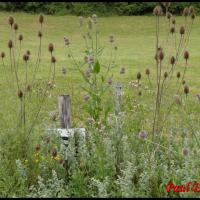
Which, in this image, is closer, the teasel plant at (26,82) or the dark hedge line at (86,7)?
the teasel plant at (26,82)

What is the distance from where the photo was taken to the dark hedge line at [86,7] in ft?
88.7

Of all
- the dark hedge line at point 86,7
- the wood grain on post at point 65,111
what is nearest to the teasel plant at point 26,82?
the wood grain on post at point 65,111

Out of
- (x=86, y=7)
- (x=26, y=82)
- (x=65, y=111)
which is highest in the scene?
(x=26, y=82)

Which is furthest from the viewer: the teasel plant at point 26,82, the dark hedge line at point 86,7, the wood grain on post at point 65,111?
the dark hedge line at point 86,7

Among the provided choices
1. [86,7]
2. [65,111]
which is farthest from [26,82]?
[86,7]

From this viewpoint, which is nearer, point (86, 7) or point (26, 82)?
point (26, 82)

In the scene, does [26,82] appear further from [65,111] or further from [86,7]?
[86,7]

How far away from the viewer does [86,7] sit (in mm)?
26938

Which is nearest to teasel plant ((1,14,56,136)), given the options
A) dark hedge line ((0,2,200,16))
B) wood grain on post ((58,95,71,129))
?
wood grain on post ((58,95,71,129))

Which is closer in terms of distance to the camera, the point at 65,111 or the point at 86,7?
the point at 65,111

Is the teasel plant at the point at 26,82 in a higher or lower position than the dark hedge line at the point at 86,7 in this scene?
higher

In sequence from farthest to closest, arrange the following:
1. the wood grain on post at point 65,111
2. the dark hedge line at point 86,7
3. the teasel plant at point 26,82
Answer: the dark hedge line at point 86,7, the wood grain on post at point 65,111, the teasel plant at point 26,82

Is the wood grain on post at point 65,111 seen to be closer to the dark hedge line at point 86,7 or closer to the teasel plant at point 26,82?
the teasel plant at point 26,82

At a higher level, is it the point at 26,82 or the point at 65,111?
the point at 26,82
